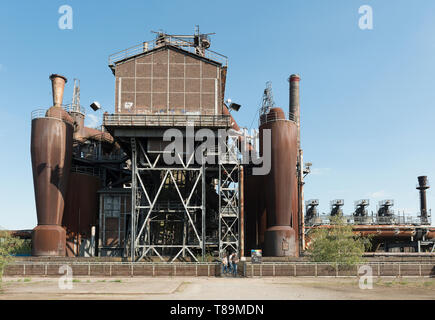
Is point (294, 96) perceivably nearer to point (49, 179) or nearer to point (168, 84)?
point (168, 84)

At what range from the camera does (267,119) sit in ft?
151

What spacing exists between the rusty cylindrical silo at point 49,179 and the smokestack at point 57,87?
18.5 ft

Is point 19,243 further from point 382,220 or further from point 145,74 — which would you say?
point 382,220

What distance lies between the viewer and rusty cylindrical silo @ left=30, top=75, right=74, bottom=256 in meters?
42.8

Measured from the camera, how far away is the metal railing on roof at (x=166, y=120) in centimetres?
3909

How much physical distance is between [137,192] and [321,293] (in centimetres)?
2740

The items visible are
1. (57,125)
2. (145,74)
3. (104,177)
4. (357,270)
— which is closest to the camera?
(357,270)

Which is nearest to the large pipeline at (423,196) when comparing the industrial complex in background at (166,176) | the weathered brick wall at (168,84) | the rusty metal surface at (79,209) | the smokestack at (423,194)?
the smokestack at (423,194)

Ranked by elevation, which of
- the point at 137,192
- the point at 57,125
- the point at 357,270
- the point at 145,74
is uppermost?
the point at 145,74

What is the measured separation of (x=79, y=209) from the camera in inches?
1965

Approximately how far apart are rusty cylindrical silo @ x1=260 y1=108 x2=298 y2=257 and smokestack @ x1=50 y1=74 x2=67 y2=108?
Result: 26.3 metres

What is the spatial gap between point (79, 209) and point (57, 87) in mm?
15846
